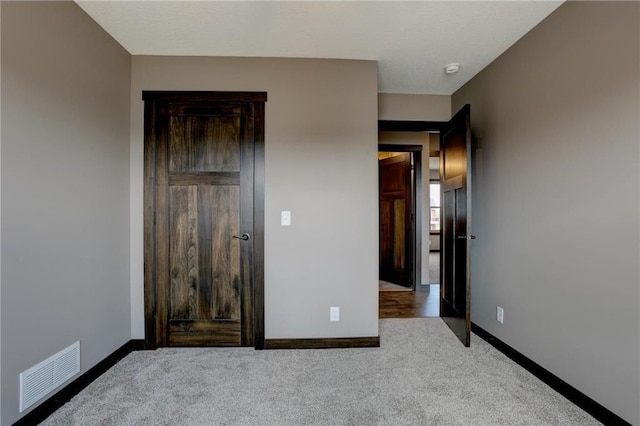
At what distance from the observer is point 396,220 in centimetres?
511

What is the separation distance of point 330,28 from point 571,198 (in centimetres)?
193

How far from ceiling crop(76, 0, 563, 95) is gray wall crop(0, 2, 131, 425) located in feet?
1.17

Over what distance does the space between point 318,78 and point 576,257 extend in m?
2.23

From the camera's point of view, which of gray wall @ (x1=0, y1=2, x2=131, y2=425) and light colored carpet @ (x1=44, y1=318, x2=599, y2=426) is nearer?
gray wall @ (x1=0, y1=2, x2=131, y2=425)

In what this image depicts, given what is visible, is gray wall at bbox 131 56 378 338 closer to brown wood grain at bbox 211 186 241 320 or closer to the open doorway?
brown wood grain at bbox 211 186 241 320

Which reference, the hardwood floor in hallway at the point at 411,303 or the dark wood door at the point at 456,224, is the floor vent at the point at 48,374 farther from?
the dark wood door at the point at 456,224

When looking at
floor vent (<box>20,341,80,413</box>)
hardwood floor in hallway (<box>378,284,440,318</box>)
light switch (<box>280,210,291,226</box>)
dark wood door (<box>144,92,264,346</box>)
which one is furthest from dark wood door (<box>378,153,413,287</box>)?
floor vent (<box>20,341,80,413</box>)

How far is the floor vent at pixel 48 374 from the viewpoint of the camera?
1.60m

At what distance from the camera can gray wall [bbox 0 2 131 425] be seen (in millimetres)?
1548

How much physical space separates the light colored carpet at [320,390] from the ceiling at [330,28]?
7.98 feet

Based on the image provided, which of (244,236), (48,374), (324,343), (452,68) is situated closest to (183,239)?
(244,236)

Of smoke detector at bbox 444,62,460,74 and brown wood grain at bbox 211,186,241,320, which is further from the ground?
smoke detector at bbox 444,62,460,74

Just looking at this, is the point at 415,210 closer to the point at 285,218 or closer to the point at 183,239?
the point at 285,218

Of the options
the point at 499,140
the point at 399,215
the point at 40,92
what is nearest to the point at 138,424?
the point at 40,92
